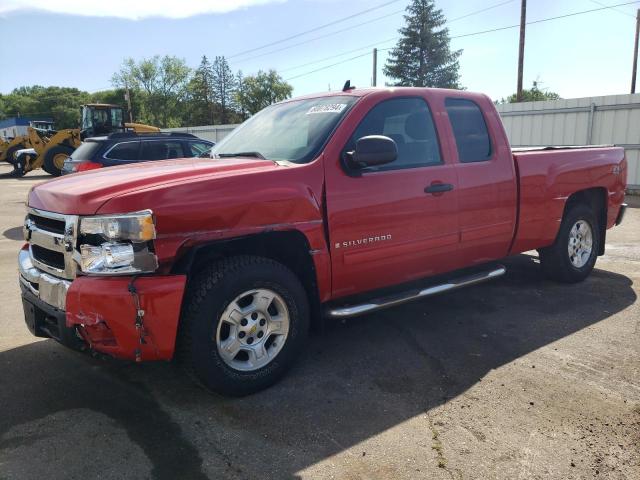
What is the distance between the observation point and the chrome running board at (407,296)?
3.72 m

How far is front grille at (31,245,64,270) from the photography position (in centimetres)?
316

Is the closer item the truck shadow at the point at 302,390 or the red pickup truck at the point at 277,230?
the truck shadow at the point at 302,390

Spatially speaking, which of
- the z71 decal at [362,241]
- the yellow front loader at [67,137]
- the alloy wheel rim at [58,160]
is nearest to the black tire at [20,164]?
the yellow front loader at [67,137]

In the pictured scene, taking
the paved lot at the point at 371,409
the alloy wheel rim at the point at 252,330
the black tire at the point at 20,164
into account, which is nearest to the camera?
the paved lot at the point at 371,409

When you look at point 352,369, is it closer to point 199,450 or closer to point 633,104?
point 199,450

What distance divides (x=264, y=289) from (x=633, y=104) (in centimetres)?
1391

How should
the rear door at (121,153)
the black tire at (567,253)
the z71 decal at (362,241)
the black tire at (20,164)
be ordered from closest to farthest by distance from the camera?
the z71 decal at (362,241), the black tire at (567,253), the rear door at (121,153), the black tire at (20,164)

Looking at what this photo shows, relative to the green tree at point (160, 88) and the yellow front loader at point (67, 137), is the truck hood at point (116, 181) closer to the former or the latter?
the yellow front loader at point (67, 137)

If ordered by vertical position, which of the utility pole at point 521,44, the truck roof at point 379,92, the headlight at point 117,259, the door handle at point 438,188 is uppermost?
the utility pole at point 521,44

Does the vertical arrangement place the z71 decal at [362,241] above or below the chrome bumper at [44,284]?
above

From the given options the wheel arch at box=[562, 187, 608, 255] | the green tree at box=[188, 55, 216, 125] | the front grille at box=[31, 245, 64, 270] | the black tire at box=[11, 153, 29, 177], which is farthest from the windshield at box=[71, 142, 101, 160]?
the green tree at box=[188, 55, 216, 125]

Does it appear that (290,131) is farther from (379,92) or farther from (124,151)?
(124,151)

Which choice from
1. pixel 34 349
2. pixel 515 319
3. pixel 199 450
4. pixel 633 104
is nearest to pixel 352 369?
pixel 199 450

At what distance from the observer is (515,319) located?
479cm
